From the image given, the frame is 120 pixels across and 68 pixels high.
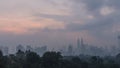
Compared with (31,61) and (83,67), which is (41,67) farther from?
(83,67)

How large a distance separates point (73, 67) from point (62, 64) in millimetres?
3575

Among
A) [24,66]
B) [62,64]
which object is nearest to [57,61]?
[62,64]

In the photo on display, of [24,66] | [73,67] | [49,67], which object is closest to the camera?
[24,66]

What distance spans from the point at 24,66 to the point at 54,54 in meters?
14.8

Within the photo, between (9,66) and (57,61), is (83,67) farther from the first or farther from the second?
(9,66)

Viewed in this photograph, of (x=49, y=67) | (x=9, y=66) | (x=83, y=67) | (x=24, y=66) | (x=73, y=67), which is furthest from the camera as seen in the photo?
(x=83, y=67)

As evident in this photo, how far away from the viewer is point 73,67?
82.7 m

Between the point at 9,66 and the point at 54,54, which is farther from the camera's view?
the point at 54,54

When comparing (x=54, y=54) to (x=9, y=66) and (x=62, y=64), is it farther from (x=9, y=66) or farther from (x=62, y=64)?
(x=9, y=66)

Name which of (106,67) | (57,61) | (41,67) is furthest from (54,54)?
(106,67)

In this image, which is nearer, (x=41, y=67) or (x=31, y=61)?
(x=41, y=67)

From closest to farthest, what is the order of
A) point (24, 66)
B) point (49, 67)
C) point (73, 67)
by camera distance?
1. point (24, 66)
2. point (49, 67)
3. point (73, 67)

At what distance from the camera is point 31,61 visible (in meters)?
78.6

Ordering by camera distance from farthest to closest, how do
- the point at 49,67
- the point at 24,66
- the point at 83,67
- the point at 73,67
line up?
the point at 83,67 → the point at 73,67 → the point at 49,67 → the point at 24,66
